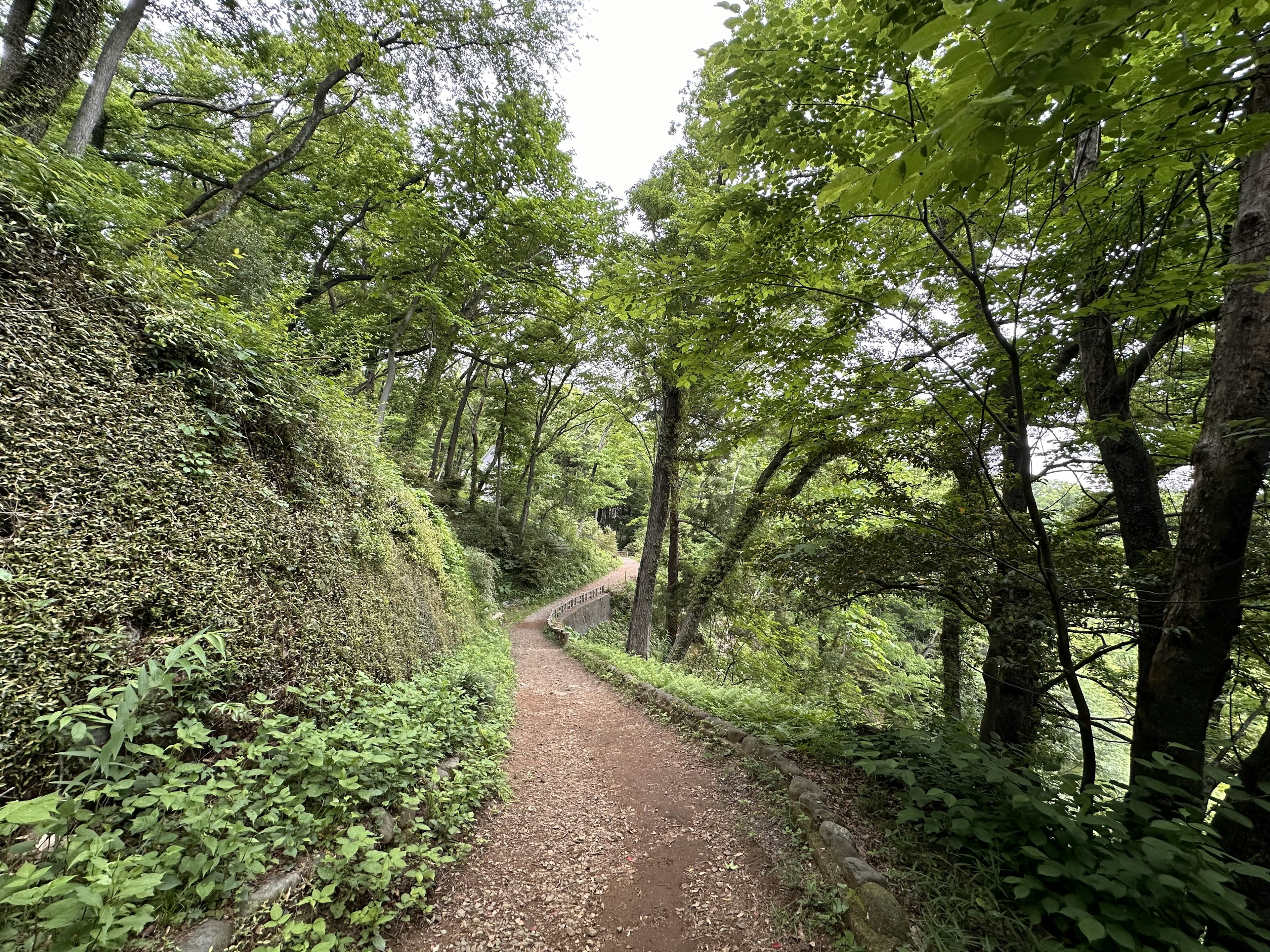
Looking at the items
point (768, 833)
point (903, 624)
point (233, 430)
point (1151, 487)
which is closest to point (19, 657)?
point (233, 430)

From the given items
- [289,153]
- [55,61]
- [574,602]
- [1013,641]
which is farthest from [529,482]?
[1013,641]

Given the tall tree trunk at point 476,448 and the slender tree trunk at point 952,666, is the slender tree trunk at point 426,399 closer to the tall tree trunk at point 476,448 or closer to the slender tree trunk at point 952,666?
the tall tree trunk at point 476,448

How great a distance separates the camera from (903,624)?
15055 millimetres

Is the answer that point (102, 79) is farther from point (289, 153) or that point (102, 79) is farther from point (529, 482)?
point (529, 482)

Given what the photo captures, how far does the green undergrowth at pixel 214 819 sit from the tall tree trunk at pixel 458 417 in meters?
13.5

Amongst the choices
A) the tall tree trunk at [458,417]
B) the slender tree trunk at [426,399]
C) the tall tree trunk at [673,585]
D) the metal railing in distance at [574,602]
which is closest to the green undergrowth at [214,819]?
the tall tree trunk at [673,585]

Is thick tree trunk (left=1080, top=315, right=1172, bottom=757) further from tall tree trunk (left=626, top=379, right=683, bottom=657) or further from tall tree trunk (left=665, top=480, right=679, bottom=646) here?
tall tree trunk (left=665, top=480, right=679, bottom=646)

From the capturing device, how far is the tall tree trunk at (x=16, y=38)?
4.62 m

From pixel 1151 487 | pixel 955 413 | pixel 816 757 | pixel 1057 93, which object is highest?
pixel 955 413

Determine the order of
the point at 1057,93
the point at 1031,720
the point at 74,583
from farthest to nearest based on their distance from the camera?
the point at 1031,720
the point at 74,583
the point at 1057,93

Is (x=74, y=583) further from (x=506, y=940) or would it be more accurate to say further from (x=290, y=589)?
(x=506, y=940)

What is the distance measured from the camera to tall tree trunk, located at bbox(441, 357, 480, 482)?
15.5m

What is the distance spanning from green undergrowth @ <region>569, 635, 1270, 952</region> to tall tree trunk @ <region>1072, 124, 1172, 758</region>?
126 centimetres

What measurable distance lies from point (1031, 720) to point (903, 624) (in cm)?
1222
